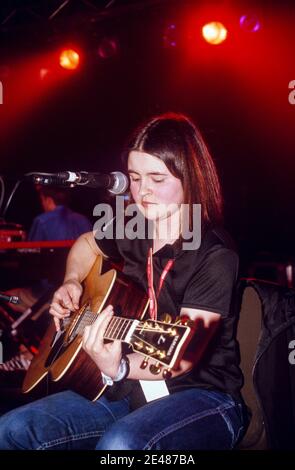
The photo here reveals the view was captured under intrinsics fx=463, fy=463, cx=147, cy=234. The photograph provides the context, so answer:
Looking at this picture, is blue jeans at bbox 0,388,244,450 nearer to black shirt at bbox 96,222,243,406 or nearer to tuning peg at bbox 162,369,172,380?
black shirt at bbox 96,222,243,406

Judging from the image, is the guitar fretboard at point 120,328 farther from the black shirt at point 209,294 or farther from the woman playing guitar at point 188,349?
the black shirt at point 209,294

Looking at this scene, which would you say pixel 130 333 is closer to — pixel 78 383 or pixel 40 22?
pixel 78 383

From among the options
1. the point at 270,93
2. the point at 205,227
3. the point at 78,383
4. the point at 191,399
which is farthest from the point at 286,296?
the point at 270,93

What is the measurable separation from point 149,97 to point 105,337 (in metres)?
7.40

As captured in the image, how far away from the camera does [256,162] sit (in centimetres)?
909

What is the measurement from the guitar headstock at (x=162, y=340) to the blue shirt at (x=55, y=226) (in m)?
4.36

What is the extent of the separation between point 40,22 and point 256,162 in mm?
4761

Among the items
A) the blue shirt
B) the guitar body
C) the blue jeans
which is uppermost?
the blue shirt

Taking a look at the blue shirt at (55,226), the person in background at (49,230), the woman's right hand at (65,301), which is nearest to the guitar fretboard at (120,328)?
the woman's right hand at (65,301)

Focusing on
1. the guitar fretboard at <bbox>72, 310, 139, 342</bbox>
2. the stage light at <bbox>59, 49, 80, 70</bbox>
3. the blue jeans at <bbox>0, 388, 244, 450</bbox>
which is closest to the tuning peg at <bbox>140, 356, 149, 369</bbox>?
the guitar fretboard at <bbox>72, 310, 139, 342</bbox>

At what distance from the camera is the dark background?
6.41 m

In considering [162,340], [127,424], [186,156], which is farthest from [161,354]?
[186,156]

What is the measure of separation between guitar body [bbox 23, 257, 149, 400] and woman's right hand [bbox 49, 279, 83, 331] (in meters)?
0.04

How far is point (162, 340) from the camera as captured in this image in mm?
1606
